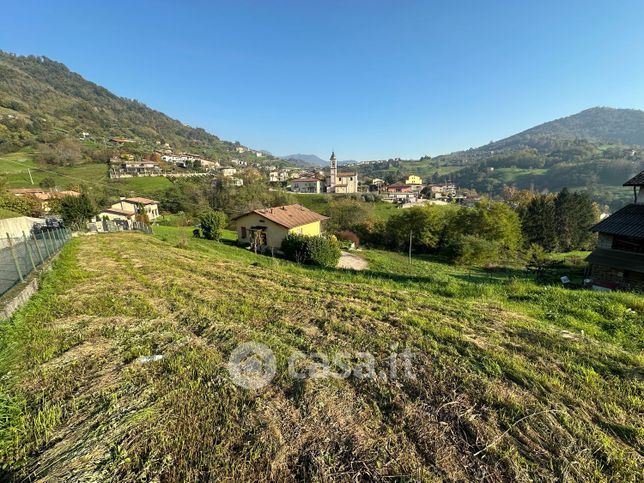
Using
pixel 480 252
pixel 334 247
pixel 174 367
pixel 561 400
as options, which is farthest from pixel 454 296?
pixel 480 252

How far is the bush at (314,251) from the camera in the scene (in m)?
18.5

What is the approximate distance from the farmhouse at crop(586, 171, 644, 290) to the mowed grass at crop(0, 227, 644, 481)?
11.9 metres

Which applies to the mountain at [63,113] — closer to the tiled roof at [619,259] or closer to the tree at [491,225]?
the tree at [491,225]

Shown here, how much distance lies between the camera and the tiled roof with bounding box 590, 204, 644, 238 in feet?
44.3

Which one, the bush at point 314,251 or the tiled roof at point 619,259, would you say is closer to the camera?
the tiled roof at point 619,259

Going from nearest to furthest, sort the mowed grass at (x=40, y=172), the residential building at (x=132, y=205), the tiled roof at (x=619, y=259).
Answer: the tiled roof at (x=619, y=259) → the residential building at (x=132, y=205) → the mowed grass at (x=40, y=172)

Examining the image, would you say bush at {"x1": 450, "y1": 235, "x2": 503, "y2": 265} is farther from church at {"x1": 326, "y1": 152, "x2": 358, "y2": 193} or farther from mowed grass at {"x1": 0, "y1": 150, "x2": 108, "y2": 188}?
mowed grass at {"x1": 0, "y1": 150, "x2": 108, "y2": 188}

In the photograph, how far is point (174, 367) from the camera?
12.3 ft

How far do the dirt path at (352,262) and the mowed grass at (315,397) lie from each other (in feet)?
45.6

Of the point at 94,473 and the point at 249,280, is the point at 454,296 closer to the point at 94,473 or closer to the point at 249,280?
the point at 249,280

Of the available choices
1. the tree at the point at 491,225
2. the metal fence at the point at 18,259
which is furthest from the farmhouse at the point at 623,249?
the metal fence at the point at 18,259

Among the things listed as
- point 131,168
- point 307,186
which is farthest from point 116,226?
point 307,186

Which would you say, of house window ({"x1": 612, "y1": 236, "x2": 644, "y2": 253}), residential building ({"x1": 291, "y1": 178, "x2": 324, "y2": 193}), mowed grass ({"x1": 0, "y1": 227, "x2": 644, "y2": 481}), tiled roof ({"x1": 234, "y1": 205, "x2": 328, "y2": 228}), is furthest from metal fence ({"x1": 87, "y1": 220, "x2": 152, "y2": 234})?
residential building ({"x1": 291, "y1": 178, "x2": 324, "y2": 193})

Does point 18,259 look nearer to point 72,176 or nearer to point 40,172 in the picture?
point 40,172
